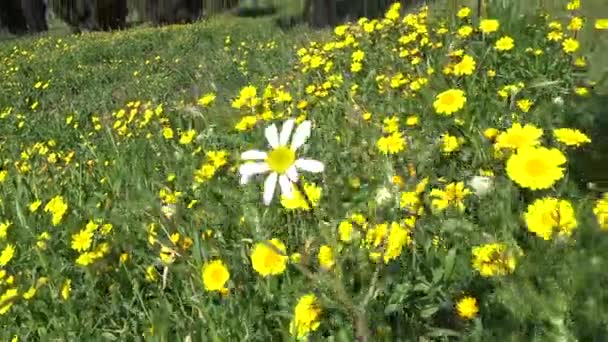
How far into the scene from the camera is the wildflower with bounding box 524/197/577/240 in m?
1.67

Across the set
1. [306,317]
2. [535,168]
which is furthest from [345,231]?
[535,168]

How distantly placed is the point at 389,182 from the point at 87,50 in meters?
14.5

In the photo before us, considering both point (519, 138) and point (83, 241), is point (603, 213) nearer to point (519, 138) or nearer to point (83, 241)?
point (519, 138)

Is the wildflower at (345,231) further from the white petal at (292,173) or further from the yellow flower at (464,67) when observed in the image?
the yellow flower at (464,67)

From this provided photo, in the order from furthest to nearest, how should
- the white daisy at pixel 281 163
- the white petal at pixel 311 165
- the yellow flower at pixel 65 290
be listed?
the yellow flower at pixel 65 290 < the white daisy at pixel 281 163 < the white petal at pixel 311 165

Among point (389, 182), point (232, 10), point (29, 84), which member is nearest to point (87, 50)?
point (29, 84)

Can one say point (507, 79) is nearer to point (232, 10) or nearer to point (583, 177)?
point (583, 177)

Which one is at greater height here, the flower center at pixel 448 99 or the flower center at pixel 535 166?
the flower center at pixel 448 99

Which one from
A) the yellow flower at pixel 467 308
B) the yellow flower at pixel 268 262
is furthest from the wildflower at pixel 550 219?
the yellow flower at pixel 268 262

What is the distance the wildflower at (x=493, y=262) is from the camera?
5.66ft

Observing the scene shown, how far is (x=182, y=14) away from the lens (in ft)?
101

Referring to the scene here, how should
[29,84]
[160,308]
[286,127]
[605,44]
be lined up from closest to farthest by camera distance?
[286,127], [160,308], [605,44], [29,84]

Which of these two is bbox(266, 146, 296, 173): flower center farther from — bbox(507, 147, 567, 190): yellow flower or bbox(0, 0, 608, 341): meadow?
bbox(507, 147, 567, 190): yellow flower

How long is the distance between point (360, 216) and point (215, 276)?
1.61 ft
